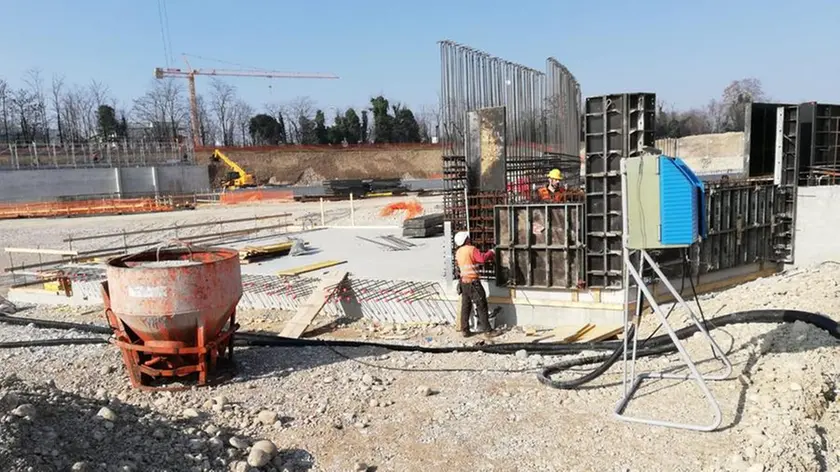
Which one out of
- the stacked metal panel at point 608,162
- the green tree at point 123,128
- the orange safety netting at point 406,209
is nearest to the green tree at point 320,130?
the green tree at point 123,128

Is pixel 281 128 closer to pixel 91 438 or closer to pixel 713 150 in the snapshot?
pixel 713 150

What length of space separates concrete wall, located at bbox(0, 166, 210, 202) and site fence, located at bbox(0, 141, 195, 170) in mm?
1652

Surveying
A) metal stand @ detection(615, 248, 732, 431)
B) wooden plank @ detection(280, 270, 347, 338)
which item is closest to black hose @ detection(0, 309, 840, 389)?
metal stand @ detection(615, 248, 732, 431)

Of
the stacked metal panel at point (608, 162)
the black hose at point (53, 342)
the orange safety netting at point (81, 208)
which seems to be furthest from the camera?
the orange safety netting at point (81, 208)

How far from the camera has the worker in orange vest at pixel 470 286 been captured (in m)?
8.95

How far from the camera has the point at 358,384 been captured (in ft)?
20.6

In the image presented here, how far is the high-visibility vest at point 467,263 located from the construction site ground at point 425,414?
6.25ft

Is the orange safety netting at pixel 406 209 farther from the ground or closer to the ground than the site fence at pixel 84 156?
closer to the ground

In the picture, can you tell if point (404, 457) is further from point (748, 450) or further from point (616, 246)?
point (616, 246)

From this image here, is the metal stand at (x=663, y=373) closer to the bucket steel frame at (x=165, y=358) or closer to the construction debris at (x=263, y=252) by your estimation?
the bucket steel frame at (x=165, y=358)

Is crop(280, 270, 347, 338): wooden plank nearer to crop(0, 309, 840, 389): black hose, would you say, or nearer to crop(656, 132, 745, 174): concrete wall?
crop(0, 309, 840, 389): black hose

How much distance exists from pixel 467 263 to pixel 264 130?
254ft

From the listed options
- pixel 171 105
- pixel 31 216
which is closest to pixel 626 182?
pixel 31 216

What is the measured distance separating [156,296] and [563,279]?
5936 millimetres
